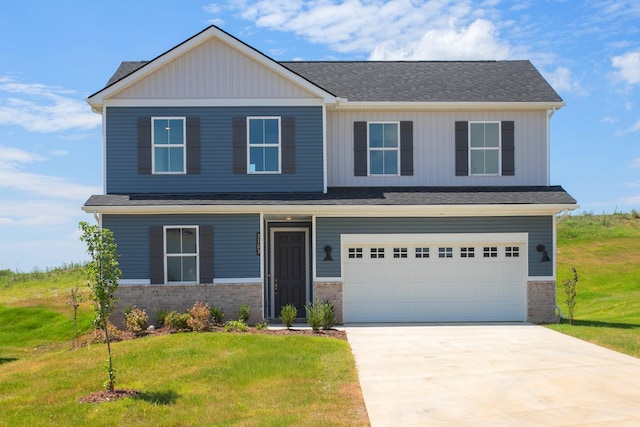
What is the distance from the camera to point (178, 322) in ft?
56.2

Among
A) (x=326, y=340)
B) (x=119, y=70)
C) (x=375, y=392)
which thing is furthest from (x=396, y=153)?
(x=375, y=392)

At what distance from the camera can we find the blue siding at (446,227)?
19031 mm

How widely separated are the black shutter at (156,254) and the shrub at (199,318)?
1.38 metres

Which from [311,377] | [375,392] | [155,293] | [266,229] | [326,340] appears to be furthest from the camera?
[266,229]

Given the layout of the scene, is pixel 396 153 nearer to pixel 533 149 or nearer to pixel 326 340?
pixel 533 149

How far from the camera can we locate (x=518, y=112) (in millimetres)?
20734

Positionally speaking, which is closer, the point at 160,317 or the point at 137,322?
the point at 137,322

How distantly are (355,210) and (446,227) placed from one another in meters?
2.55

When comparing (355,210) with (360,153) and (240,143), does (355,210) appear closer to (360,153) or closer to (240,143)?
(360,153)

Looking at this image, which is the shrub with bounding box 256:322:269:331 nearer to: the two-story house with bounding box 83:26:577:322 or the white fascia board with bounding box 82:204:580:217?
the two-story house with bounding box 83:26:577:322

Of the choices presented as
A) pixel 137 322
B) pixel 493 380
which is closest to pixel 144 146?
pixel 137 322

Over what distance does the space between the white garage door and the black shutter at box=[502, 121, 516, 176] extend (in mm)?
2293

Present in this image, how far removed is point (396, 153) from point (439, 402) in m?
11.1

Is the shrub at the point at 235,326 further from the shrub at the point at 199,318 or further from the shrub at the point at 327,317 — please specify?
the shrub at the point at 327,317
